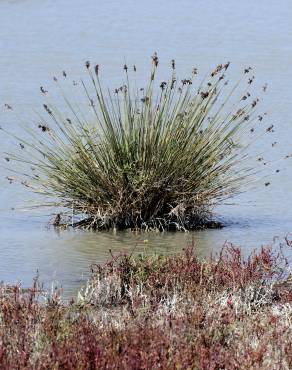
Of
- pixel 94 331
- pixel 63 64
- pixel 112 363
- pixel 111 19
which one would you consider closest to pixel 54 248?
pixel 94 331

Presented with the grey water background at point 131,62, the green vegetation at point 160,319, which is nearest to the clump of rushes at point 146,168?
the grey water background at point 131,62

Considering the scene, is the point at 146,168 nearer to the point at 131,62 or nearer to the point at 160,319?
the point at 160,319

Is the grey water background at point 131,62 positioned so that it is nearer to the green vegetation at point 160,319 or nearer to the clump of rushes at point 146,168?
the clump of rushes at point 146,168

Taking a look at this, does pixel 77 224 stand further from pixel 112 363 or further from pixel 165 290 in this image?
pixel 112 363

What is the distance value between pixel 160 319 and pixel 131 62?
13463 millimetres

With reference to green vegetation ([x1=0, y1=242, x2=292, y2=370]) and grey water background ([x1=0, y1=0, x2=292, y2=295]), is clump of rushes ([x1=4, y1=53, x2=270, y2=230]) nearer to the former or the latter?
grey water background ([x1=0, y1=0, x2=292, y2=295])

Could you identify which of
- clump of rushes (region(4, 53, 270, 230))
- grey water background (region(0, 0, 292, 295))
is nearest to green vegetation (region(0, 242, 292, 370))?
grey water background (region(0, 0, 292, 295))

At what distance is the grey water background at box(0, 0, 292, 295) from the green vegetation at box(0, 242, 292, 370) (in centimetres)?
73

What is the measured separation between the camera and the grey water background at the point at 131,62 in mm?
9914

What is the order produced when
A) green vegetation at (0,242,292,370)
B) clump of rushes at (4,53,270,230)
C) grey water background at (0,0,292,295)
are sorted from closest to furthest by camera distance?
1. green vegetation at (0,242,292,370)
2. grey water background at (0,0,292,295)
3. clump of rushes at (4,53,270,230)

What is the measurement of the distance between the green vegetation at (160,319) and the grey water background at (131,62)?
0.73 metres

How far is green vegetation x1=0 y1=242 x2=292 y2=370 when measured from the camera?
544 cm

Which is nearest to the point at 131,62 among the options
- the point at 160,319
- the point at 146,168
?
the point at 146,168

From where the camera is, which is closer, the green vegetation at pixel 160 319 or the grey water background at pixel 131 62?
the green vegetation at pixel 160 319
